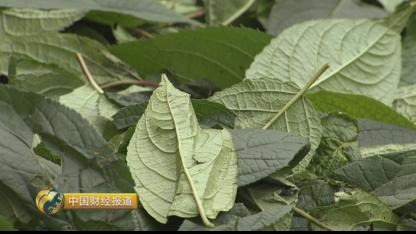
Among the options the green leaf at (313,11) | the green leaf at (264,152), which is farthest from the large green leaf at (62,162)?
the green leaf at (313,11)

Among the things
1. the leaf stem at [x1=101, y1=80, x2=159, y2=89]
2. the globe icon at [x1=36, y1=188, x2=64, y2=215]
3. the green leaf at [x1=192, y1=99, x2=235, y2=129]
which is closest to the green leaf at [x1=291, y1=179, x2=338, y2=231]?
the green leaf at [x1=192, y1=99, x2=235, y2=129]

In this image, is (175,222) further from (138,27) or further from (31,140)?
(138,27)

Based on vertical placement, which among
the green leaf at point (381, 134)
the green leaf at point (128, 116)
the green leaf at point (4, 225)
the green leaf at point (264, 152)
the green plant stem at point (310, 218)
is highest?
the green leaf at point (264, 152)

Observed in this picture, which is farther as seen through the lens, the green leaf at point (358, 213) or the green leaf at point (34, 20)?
the green leaf at point (34, 20)

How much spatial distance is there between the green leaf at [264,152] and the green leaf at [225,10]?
552mm

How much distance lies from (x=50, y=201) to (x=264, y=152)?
0.21 meters

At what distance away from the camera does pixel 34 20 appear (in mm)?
1200

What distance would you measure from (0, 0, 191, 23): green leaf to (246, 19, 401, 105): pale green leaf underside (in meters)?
0.19

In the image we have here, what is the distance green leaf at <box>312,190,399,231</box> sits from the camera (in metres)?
0.76

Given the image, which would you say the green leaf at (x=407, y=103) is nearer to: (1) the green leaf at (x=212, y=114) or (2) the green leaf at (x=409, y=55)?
(2) the green leaf at (x=409, y=55)

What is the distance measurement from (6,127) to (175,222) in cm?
20

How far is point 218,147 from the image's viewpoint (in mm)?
775

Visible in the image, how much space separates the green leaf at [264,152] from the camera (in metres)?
0.76

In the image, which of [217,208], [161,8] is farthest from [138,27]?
[217,208]
